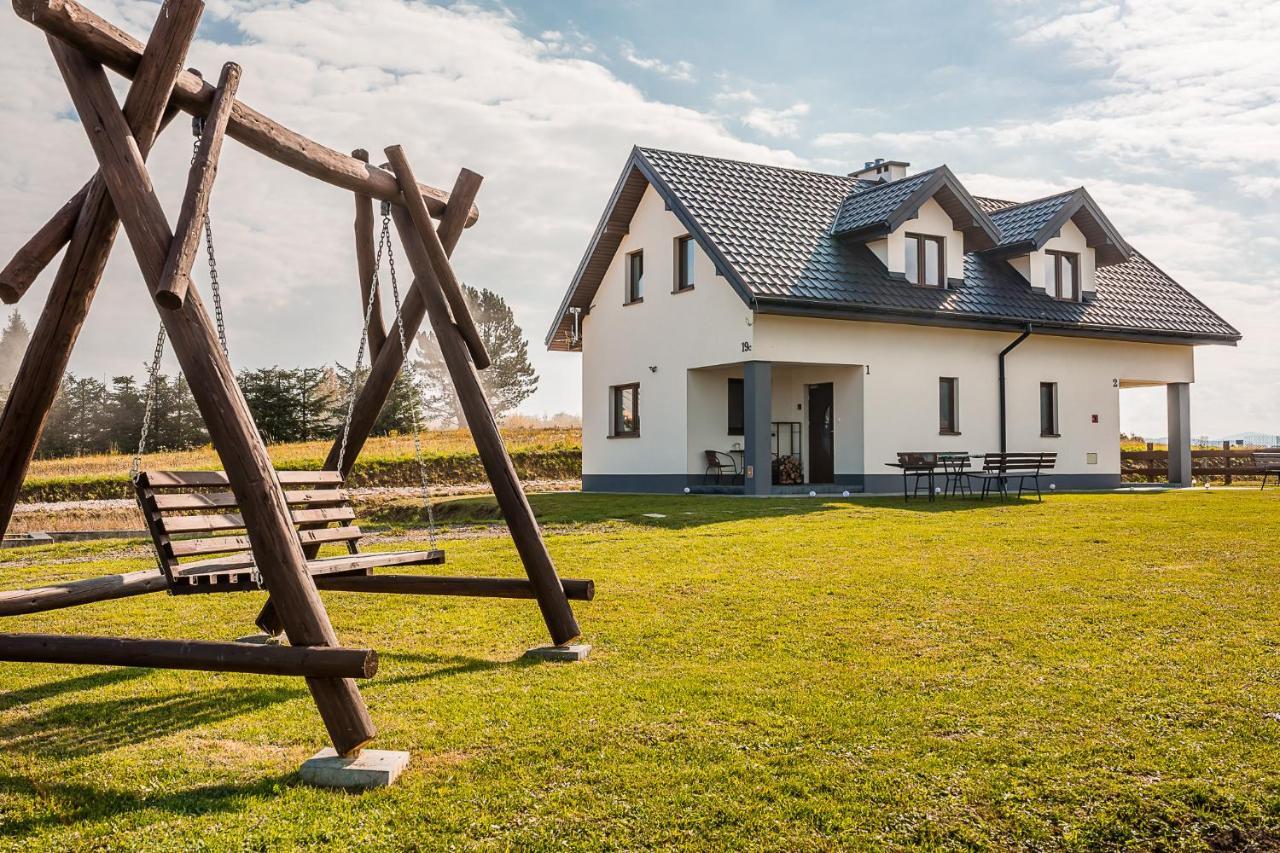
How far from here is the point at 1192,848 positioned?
3.62m

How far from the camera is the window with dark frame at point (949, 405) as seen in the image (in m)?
21.9

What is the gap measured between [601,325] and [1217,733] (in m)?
20.4

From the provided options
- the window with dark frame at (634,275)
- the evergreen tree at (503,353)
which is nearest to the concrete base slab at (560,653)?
the window with dark frame at (634,275)

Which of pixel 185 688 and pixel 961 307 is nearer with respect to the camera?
pixel 185 688

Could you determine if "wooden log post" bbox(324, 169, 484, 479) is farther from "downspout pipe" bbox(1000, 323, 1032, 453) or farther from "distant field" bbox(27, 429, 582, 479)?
"distant field" bbox(27, 429, 582, 479)

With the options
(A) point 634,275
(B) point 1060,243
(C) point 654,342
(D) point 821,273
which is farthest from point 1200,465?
(A) point 634,275

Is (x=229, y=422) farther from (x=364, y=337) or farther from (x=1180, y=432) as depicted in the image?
(x=1180, y=432)

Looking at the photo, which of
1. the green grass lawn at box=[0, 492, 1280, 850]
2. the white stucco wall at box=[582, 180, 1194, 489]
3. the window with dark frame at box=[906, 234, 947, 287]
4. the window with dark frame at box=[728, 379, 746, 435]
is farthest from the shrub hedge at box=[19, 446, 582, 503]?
the green grass lawn at box=[0, 492, 1280, 850]

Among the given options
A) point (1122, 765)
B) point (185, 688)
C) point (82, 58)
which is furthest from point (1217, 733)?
point (82, 58)

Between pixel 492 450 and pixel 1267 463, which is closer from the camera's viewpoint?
pixel 492 450

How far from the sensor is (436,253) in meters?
6.64

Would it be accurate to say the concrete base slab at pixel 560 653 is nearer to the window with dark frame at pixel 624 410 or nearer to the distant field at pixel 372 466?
the window with dark frame at pixel 624 410

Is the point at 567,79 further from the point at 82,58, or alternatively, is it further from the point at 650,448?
the point at 82,58

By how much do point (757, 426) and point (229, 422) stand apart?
15640mm
